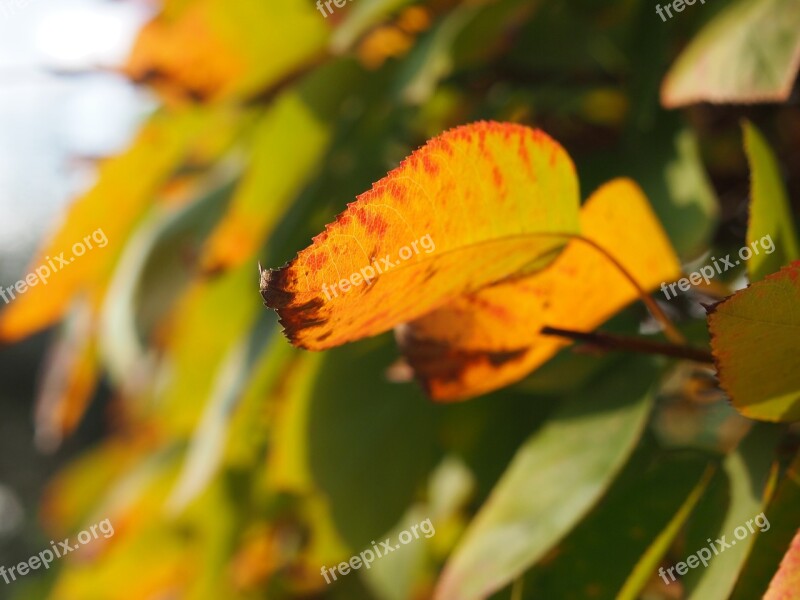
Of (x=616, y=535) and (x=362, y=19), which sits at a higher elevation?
(x=362, y=19)

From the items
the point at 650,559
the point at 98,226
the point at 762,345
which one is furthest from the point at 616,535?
the point at 98,226

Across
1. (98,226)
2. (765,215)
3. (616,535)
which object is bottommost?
(616,535)

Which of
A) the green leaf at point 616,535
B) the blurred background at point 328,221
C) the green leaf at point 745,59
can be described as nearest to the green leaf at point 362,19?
the blurred background at point 328,221

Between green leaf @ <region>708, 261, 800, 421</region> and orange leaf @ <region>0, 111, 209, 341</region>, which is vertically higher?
orange leaf @ <region>0, 111, 209, 341</region>

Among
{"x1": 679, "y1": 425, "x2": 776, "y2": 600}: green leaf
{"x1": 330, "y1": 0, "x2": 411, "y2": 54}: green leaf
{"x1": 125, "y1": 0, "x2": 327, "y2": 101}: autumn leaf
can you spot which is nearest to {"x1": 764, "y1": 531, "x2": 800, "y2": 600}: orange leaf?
{"x1": 679, "y1": 425, "x2": 776, "y2": 600}: green leaf

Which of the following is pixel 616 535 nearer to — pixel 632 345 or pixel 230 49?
pixel 632 345

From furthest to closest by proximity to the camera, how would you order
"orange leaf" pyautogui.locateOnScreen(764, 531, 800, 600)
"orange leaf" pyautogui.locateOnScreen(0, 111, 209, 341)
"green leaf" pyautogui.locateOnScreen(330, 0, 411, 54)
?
"orange leaf" pyautogui.locateOnScreen(0, 111, 209, 341) < "green leaf" pyautogui.locateOnScreen(330, 0, 411, 54) < "orange leaf" pyautogui.locateOnScreen(764, 531, 800, 600)

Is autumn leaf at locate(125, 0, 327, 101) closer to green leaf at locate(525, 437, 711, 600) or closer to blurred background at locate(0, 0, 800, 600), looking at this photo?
blurred background at locate(0, 0, 800, 600)
